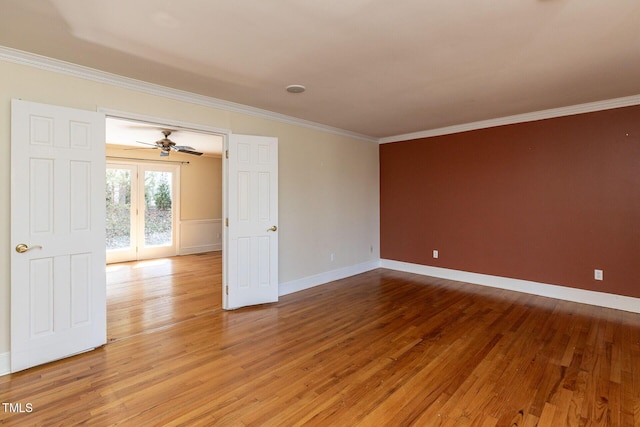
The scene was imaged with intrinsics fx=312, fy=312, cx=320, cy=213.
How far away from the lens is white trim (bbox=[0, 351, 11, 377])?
2.43 meters

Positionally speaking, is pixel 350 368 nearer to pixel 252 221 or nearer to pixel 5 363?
pixel 252 221

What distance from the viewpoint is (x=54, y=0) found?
1853 mm

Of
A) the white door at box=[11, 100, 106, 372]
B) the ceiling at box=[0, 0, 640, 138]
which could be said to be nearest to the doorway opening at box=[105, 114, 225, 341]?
the white door at box=[11, 100, 106, 372]

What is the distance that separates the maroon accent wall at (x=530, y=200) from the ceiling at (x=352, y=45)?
27.0 inches

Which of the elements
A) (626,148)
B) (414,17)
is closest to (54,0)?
(414,17)

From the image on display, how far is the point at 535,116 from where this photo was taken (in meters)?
4.34

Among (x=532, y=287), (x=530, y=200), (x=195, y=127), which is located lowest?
(x=532, y=287)

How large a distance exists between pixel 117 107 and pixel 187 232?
5.28 metres

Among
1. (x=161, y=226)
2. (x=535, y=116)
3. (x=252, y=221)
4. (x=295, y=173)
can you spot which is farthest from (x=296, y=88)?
(x=161, y=226)

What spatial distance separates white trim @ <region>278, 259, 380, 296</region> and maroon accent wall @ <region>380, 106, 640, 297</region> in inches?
23.3

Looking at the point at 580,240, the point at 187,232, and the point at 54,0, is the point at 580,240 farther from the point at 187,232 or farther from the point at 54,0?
the point at 187,232

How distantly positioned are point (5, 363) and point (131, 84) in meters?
2.60

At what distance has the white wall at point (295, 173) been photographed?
8.17 feet

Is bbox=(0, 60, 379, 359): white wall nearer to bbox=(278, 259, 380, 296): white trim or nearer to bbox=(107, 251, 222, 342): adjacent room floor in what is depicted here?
bbox=(278, 259, 380, 296): white trim
